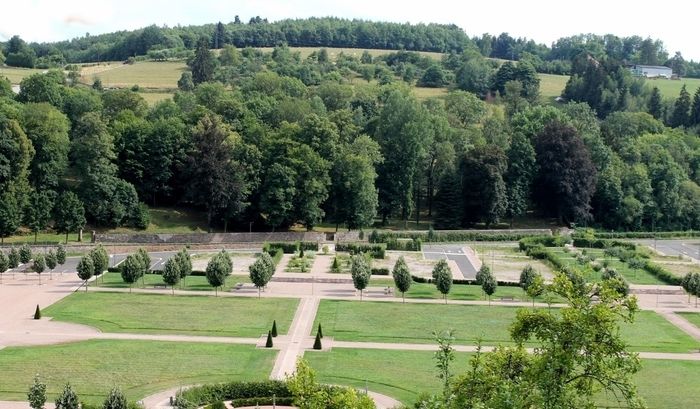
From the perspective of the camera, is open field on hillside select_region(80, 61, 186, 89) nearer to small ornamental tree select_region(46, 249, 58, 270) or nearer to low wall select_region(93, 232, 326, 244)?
low wall select_region(93, 232, 326, 244)

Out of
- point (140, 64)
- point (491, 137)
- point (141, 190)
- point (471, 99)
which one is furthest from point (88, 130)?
point (140, 64)

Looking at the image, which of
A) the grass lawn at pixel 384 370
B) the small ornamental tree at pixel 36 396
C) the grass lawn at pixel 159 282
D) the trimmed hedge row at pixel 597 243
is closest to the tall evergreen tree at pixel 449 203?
the trimmed hedge row at pixel 597 243

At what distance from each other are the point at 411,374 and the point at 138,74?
144958 millimetres

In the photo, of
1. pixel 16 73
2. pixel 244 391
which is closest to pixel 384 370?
pixel 244 391

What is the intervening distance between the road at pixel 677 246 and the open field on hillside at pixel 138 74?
320 ft

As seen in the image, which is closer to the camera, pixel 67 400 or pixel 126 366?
pixel 67 400

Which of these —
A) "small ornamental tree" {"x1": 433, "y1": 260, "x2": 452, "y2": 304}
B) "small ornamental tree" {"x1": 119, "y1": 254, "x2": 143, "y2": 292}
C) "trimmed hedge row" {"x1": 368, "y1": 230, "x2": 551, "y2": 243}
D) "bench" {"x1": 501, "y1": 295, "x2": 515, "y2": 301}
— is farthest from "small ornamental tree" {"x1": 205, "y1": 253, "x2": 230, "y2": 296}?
"trimmed hedge row" {"x1": 368, "y1": 230, "x2": 551, "y2": 243}

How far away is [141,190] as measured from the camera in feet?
349

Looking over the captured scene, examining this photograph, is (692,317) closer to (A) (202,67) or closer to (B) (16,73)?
(A) (202,67)

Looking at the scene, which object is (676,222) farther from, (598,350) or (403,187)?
(598,350)

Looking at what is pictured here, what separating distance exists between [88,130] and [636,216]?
3018 inches

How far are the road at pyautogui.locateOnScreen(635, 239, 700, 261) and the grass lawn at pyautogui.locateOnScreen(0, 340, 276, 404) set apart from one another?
2683 inches

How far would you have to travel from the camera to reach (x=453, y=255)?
94625mm

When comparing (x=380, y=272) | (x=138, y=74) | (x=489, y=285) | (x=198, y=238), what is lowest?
(x=198, y=238)
